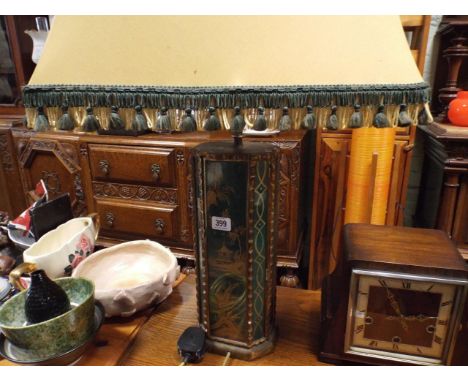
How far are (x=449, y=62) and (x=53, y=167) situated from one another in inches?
67.6

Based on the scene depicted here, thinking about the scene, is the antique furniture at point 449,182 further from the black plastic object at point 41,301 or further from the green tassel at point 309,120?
the black plastic object at point 41,301

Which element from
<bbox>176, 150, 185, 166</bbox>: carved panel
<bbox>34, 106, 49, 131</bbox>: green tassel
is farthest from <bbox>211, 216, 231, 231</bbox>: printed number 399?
<bbox>176, 150, 185, 166</bbox>: carved panel

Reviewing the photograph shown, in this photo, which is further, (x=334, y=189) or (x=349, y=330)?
(x=334, y=189)

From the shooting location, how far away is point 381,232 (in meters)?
0.69

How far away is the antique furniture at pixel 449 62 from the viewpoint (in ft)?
4.31

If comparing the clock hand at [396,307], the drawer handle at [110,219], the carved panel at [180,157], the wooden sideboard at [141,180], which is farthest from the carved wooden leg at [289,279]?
the clock hand at [396,307]

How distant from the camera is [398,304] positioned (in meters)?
0.61

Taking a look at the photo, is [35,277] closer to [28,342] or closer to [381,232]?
[28,342]

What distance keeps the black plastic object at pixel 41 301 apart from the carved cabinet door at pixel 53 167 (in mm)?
1131

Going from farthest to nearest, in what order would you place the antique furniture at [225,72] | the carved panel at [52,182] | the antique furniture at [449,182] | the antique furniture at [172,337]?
the carved panel at [52,182], the antique furniture at [449,182], the antique furniture at [172,337], the antique furniture at [225,72]

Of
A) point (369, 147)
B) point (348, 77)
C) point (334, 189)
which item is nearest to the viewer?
point (348, 77)

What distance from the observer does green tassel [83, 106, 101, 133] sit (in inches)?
18.5

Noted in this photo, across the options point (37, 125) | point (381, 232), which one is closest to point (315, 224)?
point (381, 232)

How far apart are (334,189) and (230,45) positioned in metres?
1.08
